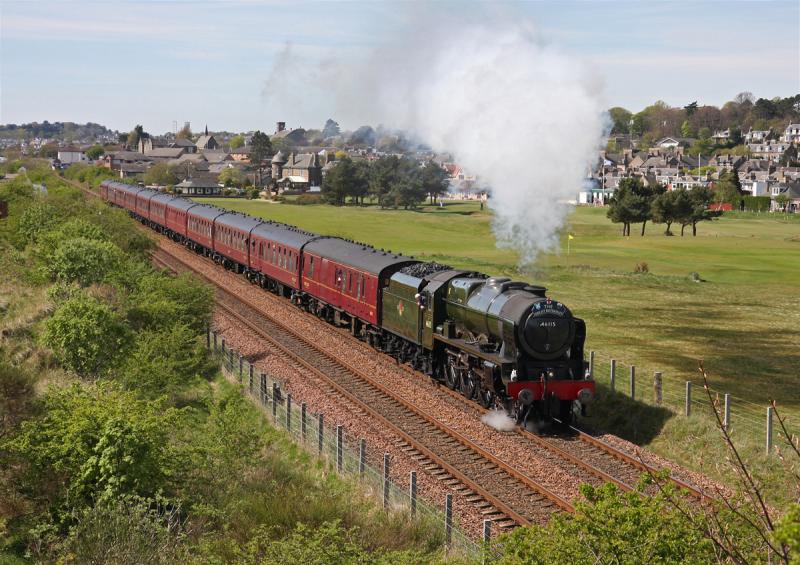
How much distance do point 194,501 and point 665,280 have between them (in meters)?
49.2

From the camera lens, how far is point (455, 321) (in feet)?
87.4

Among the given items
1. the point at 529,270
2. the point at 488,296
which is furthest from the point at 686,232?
the point at 488,296

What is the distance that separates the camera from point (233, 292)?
1879 inches

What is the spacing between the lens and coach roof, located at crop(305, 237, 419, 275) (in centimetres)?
3278

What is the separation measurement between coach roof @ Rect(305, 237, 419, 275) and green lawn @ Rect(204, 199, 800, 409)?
5625 millimetres

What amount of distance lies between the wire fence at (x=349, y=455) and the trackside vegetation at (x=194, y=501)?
0.32 m

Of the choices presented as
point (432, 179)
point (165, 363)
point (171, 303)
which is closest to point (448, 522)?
point (165, 363)

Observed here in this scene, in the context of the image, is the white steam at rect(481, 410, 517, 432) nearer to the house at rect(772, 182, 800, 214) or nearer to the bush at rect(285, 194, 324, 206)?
the bush at rect(285, 194, 324, 206)

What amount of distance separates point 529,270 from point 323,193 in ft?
362

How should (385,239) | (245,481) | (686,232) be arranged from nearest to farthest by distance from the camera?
(245,481), (385,239), (686,232)

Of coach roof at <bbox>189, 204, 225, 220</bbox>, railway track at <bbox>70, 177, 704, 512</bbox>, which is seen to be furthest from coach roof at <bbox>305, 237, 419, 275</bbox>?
coach roof at <bbox>189, 204, 225, 220</bbox>

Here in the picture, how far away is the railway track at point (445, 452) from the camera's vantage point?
711 inches

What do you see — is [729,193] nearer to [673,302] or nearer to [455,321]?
[673,302]

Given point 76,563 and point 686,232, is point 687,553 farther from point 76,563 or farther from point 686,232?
point 686,232
